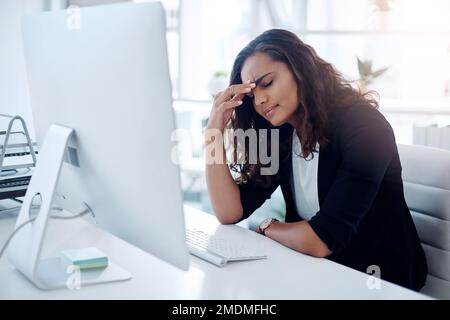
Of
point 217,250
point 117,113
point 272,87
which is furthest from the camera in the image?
point 272,87

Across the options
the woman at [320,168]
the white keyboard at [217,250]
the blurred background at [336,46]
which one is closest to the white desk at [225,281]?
the white keyboard at [217,250]

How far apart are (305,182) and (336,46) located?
189 centimetres

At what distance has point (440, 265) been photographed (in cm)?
144

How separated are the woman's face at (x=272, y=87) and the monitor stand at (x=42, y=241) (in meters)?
0.60

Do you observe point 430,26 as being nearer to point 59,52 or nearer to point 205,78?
point 205,78

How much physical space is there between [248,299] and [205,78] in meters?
3.04

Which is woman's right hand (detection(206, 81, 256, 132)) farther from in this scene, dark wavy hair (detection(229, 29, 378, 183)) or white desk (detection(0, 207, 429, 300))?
white desk (detection(0, 207, 429, 300))

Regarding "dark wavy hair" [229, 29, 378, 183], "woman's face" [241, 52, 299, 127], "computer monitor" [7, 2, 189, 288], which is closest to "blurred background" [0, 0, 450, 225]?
"dark wavy hair" [229, 29, 378, 183]

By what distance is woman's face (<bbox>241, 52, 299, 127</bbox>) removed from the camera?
152 centimetres

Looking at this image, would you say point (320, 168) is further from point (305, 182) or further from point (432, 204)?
point (432, 204)

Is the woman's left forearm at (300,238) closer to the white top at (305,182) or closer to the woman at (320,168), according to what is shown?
the woman at (320,168)

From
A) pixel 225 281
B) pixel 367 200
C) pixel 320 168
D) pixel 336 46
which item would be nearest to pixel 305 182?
pixel 320 168

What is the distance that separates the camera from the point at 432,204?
1.44 meters

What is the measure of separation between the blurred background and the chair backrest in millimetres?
1208
